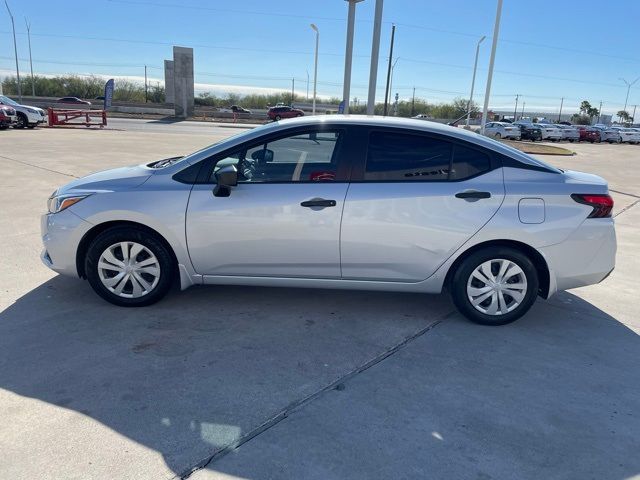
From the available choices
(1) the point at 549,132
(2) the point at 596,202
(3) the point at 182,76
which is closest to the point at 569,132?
(1) the point at 549,132

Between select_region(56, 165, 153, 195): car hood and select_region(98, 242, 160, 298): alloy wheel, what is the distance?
1.57 feet

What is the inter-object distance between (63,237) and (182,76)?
164 feet

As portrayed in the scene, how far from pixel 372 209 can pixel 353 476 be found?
209cm

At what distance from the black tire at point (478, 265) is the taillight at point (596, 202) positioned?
619 millimetres

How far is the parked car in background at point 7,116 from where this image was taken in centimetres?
2298

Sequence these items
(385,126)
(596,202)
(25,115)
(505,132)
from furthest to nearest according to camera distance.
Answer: (505,132)
(25,115)
(385,126)
(596,202)

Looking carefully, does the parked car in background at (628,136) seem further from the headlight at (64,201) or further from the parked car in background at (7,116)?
the headlight at (64,201)

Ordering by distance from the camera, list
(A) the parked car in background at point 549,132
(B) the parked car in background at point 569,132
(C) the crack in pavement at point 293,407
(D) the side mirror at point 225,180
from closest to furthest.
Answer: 1. (C) the crack in pavement at point 293,407
2. (D) the side mirror at point 225,180
3. (A) the parked car in background at point 549,132
4. (B) the parked car in background at point 569,132

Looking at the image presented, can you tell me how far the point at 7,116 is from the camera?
23.2 m

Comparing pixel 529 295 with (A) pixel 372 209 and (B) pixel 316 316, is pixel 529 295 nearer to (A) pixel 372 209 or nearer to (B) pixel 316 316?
(A) pixel 372 209

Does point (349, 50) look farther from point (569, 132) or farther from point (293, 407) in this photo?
point (569, 132)

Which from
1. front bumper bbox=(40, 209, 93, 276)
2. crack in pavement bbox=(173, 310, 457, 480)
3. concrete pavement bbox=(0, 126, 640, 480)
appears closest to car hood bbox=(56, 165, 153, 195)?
front bumper bbox=(40, 209, 93, 276)

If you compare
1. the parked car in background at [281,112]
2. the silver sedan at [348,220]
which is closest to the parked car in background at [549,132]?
the parked car in background at [281,112]

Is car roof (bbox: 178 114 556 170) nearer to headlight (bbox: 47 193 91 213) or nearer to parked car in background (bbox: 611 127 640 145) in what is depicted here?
headlight (bbox: 47 193 91 213)
